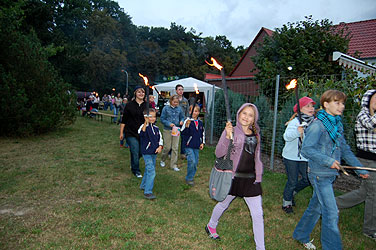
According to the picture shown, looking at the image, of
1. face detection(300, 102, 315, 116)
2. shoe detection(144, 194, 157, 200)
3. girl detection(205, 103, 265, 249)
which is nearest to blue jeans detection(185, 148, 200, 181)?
shoe detection(144, 194, 157, 200)

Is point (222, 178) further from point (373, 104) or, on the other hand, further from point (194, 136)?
point (194, 136)

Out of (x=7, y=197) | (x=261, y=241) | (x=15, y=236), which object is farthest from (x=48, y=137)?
(x=261, y=241)

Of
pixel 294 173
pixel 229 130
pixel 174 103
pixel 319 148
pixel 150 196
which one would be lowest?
pixel 150 196

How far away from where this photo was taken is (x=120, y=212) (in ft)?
14.1

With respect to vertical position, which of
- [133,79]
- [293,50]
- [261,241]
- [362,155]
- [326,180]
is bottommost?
[261,241]

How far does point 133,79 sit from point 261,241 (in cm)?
5722

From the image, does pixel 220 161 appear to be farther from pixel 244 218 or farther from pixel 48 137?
pixel 48 137

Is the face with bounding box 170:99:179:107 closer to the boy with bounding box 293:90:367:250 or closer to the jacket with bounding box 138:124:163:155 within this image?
the jacket with bounding box 138:124:163:155

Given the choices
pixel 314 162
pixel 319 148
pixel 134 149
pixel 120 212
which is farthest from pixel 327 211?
pixel 134 149

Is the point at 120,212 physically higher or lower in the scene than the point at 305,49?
lower

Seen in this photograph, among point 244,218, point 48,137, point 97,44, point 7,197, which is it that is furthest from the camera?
point 97,44

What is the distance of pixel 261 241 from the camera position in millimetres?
3061

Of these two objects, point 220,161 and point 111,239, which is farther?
point 111,239

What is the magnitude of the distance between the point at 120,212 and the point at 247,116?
2582 mm
